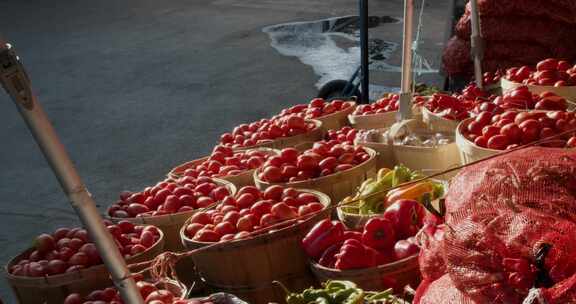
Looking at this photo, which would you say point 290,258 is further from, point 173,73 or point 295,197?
point 173,73

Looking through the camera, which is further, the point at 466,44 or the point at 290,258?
the point at 466,44

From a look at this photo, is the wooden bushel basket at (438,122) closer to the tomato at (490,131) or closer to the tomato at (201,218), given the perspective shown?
the tomato at (490,131)

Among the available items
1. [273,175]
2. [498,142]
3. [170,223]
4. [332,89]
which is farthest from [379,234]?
[332,89]

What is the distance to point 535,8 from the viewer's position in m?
6.07

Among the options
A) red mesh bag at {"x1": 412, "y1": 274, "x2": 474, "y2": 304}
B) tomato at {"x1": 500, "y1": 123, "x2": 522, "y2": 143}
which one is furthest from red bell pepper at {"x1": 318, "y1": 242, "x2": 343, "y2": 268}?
tomato at {"x1": 500, "y1": 123, "x2": 522, "y2": 143}

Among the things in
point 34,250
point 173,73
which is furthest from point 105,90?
point 34,250

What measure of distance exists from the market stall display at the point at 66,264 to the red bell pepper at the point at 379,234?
108cm

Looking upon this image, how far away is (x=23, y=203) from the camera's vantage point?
749 centimetres

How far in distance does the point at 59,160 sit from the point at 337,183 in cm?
237

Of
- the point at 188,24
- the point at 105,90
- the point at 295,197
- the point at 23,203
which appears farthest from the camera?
the point at 188,24

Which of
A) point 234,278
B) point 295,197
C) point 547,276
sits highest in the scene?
point 547,276

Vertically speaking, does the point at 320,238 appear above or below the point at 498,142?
below

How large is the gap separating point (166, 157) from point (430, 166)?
16.3ft

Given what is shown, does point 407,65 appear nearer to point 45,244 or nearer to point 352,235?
point 352,235
